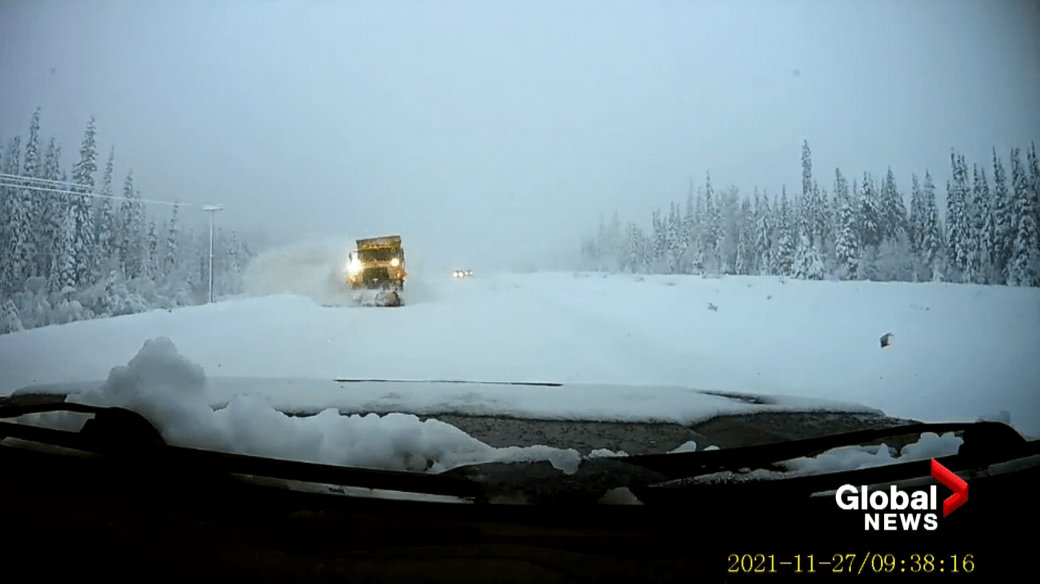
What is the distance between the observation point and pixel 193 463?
2.20 m

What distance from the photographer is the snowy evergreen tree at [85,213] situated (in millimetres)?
15297

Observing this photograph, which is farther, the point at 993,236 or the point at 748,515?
the point at 993,236

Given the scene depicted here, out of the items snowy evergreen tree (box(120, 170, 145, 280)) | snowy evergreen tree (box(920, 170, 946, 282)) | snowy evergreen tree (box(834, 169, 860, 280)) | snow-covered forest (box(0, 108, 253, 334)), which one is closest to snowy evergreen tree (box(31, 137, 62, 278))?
snow-covered forest (box(0, 108, 253, 334))

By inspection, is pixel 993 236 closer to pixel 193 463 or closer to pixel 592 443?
pixel 592 443

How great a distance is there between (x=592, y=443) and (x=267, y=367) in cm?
857

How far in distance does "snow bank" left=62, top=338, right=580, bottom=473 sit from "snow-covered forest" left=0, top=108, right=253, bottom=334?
975 cm

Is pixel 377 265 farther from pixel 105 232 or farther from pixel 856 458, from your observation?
pixel 856 458

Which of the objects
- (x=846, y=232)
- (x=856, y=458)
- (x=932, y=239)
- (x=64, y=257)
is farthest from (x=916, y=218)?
(x=64, y=257)

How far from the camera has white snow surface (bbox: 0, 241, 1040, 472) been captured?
290cm

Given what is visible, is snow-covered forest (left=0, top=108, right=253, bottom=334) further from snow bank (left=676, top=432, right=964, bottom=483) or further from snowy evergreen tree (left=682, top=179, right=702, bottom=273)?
snowy evergreen tree (left=682, top=179, right=702, bottom=273)

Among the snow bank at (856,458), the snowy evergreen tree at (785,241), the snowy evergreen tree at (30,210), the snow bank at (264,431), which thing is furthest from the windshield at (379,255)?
the snow bank at (856,458)

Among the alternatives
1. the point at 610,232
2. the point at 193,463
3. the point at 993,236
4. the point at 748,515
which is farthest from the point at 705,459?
the point at 610,232

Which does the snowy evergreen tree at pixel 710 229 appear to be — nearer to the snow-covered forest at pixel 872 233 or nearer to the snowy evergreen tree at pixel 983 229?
the snow-covered forest at pixel 872 233

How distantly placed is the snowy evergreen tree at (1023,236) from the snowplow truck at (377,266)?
922 inches
